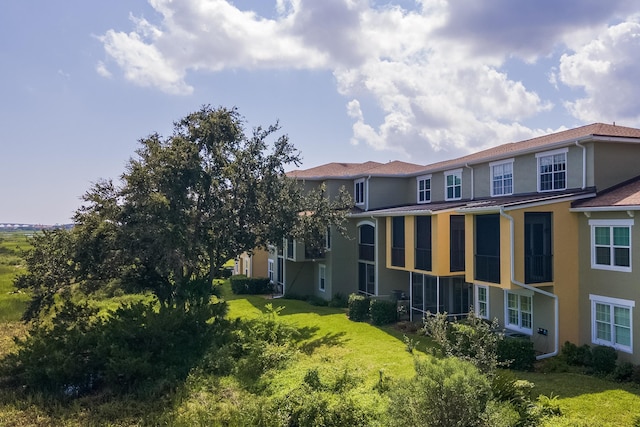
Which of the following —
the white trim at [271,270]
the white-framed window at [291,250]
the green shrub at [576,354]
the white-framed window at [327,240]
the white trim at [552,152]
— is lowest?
the green shrub at [576,354]

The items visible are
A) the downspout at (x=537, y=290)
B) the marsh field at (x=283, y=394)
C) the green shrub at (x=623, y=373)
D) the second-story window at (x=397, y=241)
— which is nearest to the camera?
the marsh field at (x=283, y=394)

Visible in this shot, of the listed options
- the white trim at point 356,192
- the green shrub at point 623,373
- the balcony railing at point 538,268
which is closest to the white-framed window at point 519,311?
the balcony railing at point 538,268

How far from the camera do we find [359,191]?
29109 mm

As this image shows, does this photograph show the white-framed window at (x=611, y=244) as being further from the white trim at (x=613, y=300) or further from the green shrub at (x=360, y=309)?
the green shrub at (x=360, y=309)

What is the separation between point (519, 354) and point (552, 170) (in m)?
7.61

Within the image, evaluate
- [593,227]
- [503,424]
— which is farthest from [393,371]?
[593,227]

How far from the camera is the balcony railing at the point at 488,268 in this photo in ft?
52.1

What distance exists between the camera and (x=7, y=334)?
70.3ft

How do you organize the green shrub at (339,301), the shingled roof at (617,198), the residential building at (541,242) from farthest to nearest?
the green shrub at (339,301) → the residential building at (541,242) → the shingled roof at (617,198)

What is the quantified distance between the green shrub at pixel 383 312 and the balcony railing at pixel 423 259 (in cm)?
242

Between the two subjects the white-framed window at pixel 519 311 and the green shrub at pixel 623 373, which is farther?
the white-framed window at pixel 519 311

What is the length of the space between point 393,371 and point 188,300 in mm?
10546

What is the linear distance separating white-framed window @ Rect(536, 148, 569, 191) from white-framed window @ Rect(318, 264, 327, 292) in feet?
48.2

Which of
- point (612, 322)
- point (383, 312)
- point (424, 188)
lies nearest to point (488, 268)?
point (612, 322)
